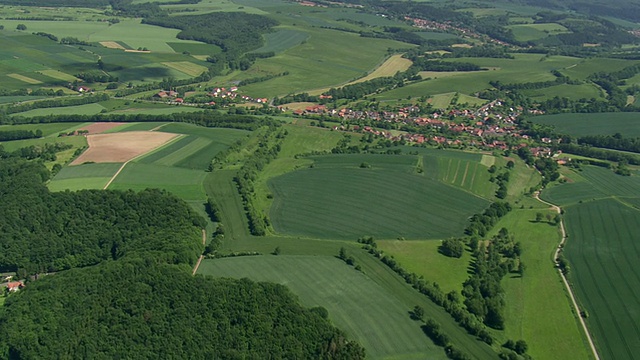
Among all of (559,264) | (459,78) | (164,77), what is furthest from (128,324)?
(459,78)

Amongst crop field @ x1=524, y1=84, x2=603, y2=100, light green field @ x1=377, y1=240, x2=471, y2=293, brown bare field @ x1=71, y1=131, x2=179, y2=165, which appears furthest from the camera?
crop field @ x1=524, y1=84, x2=603, y2=100

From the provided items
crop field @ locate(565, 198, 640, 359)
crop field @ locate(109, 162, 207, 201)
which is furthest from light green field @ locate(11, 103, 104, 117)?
crop field @ locate(565, 198, 640, 359)

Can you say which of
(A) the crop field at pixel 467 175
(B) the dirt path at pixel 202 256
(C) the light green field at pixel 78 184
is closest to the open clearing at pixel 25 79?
(C) the light green field at pixel 78 184

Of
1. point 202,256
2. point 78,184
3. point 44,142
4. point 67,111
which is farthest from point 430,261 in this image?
point 67,111

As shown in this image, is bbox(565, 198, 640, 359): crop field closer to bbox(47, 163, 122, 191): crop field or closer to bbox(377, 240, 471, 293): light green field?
bbox(377, 240, 471, 293): light green field

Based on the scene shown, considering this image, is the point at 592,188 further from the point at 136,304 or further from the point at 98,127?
the point at 98,127

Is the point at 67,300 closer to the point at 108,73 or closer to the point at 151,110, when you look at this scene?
the point at 151,110

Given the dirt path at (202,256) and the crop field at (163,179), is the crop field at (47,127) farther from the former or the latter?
the dirt path at (202,256)
